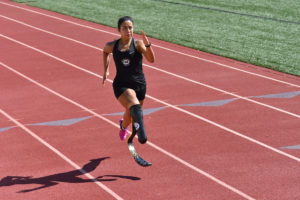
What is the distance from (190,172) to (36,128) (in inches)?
130

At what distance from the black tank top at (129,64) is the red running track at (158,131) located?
129 cm

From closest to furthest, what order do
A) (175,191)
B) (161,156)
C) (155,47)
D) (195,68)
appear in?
(175,191)
(161,156)
(195,68)
(155,47)

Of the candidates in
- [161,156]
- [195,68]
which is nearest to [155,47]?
[195,68]

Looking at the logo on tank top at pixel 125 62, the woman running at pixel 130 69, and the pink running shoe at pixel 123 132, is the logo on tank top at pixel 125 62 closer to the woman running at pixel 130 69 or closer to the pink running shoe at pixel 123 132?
the woman running at pixel 130 69

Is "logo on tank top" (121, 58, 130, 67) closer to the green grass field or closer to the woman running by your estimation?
the woman running

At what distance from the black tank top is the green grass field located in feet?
24.9

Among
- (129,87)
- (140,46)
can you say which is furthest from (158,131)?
(140,46)

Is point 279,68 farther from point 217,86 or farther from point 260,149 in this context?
point 260,149

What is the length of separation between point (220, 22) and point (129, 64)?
1475 centimetres

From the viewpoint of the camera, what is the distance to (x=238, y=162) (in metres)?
7.97

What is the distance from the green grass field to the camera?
16.6m

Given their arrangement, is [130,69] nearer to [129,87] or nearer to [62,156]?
[129,87]

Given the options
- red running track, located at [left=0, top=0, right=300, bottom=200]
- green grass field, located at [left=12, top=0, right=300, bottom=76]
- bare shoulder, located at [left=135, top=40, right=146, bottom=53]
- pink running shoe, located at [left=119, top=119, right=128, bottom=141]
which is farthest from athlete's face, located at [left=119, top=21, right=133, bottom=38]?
green grass field, located at [left=12, top=0, right=300, bottom=76]

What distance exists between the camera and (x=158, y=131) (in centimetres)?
942
